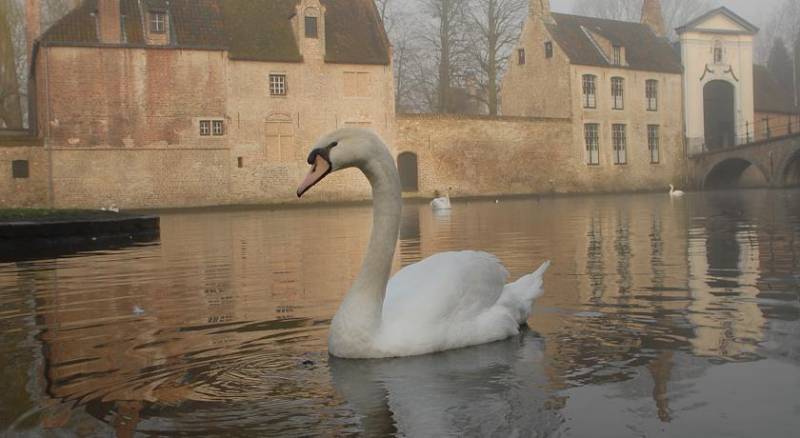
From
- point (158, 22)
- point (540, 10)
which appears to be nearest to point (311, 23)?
point (158, 22)

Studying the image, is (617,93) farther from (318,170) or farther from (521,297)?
(318,170)

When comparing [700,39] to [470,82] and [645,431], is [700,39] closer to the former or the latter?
[470,82]

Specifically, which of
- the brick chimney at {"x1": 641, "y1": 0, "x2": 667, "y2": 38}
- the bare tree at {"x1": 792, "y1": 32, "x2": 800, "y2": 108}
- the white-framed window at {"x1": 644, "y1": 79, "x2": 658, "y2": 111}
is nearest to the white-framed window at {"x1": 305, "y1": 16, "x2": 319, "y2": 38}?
the white-framed window at {"x1": 644, "y1": 79, "x2": 658, "y2": 111}

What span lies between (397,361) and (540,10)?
46.9 meters

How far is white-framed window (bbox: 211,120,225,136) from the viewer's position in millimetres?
38128

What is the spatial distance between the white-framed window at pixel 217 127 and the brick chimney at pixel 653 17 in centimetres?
2984

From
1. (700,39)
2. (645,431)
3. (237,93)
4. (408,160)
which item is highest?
(700,39)

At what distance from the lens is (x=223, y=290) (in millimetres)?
8375

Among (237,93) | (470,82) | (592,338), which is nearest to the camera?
(592,338)

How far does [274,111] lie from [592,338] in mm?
35158

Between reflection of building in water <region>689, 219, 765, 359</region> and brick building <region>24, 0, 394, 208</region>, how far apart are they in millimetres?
28604

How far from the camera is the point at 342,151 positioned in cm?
461

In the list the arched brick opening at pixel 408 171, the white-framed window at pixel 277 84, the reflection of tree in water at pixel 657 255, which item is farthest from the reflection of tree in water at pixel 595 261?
the arched brick opening at pixel 408 171

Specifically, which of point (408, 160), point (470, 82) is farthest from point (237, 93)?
point (470, 82)
